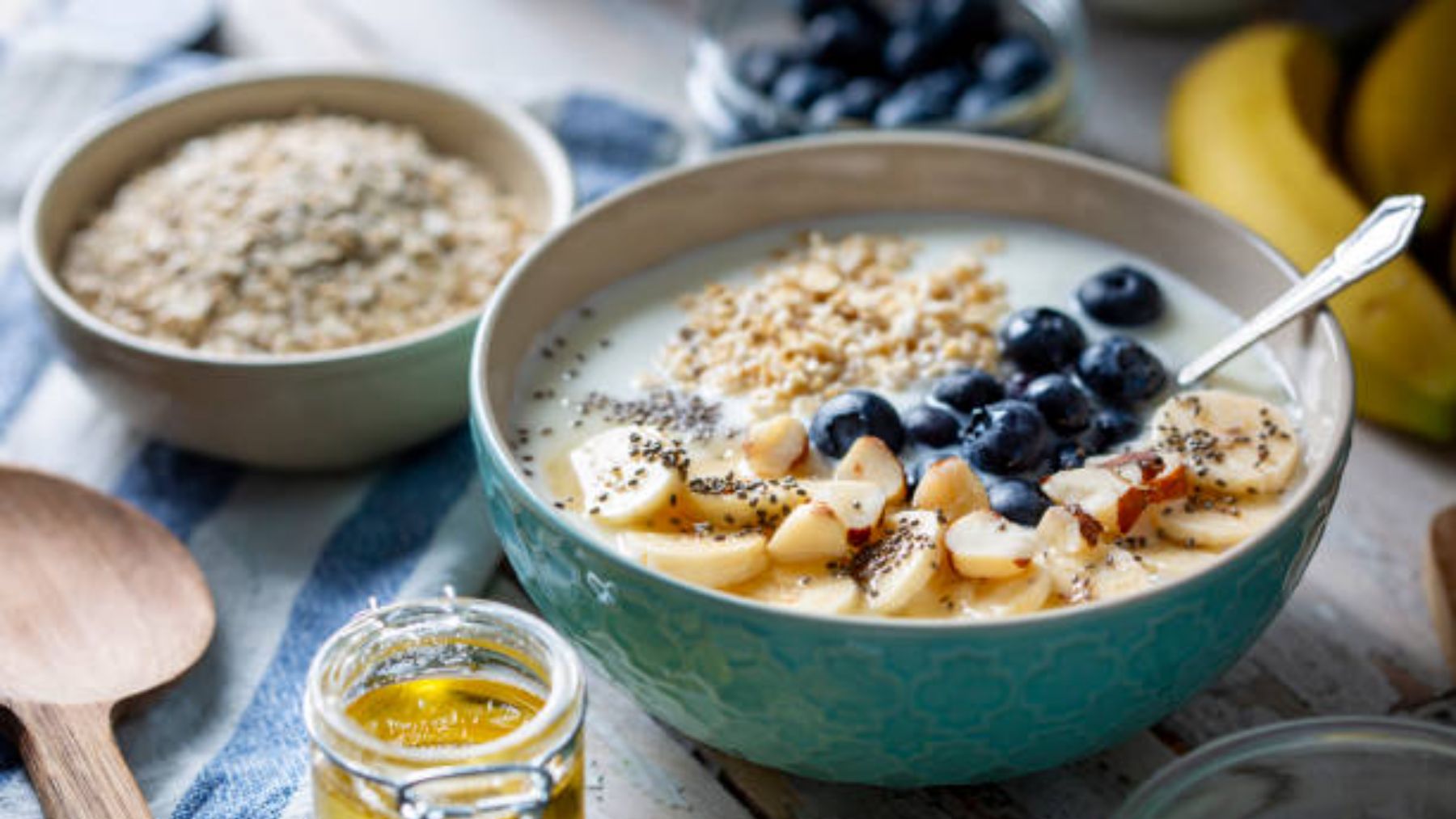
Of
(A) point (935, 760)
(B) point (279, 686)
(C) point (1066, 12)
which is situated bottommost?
(B) point (279, 686)

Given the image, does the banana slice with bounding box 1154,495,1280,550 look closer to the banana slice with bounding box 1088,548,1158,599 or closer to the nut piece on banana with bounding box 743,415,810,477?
the banana slice with bounding box 1088,548,1158,599

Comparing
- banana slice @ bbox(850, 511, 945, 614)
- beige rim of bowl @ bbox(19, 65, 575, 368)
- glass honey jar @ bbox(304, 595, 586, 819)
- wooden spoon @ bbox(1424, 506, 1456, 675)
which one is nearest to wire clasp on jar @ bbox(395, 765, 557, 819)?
glass honey jar @ bbox(304, 595, 586, 819)

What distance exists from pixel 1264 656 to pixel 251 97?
1060mm

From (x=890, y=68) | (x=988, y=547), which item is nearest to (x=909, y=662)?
(x=988, y=547)

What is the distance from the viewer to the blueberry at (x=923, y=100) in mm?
1543

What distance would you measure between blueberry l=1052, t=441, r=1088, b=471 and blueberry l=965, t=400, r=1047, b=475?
0.05ft

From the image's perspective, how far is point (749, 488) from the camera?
99cm

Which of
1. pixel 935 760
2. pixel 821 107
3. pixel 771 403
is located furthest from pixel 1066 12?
pixel 935 760

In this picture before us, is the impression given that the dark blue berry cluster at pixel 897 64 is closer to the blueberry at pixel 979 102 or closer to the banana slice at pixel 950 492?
the blueberry at pixel 979 102

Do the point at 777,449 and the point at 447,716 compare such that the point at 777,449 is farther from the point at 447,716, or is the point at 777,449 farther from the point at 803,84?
the point at 803,84

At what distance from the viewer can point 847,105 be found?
1572mm

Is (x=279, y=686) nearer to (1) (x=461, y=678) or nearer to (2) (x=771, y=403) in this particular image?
(1) (x=461, y=678)

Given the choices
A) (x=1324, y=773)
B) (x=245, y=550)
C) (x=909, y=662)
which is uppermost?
(x=909, y=662)

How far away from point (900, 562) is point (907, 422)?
0.59 ft
